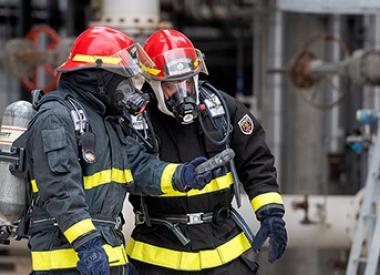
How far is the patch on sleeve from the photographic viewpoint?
15.6ft

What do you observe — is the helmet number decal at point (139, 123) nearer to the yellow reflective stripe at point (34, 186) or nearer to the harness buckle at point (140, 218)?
the harness buckle at point (140, 218)

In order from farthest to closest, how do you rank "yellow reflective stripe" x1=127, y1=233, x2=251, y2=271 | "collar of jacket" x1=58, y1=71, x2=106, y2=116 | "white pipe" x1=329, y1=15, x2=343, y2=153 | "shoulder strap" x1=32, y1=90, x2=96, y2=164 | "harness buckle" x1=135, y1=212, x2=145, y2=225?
"white pipe" x1=329, y1=15, x2=343, y2=153 → "harness buckle" x1=135, y1=212, x2=145, y2=225 → "yellow reflective stripe" x1=127, y1=233, x2=251, y2=271 → "collar of jacket" x1=58, y1=71, x2=106, y2=116 → "shoulder strap" x1=32, y1=90, x2=96, y2=164

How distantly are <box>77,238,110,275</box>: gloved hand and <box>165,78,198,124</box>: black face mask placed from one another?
0.77 m

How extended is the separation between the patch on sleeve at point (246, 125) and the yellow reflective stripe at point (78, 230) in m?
1.04

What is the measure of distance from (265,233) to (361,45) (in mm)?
7926

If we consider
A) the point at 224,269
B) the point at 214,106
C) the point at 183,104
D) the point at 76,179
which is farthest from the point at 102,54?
the point at 224,269

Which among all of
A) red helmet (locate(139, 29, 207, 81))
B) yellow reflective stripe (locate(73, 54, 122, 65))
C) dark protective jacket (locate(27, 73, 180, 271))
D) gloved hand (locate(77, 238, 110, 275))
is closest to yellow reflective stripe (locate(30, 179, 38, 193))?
dark protective jacket (locate(27, 73, 180, 271))

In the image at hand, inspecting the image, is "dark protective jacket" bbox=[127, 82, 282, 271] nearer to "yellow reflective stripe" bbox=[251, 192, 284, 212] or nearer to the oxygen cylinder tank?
"yellow reflective stripe" bbox=[251, 192, 284, 212]

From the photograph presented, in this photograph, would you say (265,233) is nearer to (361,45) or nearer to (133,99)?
(133,99)

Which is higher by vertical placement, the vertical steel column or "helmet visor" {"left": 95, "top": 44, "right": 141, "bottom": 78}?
"helmet visor" {"left": 95, "top": 44, "right": 141, "bottom": 78}

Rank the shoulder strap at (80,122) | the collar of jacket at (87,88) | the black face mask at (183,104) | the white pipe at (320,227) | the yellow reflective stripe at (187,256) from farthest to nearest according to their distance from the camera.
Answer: the white pipe at (320,227) < the yellow reflective stripe at (187,256) < the black face mask at (183,104) < the collar of jacket at (87,88) < the shoulder strap at (80,122)

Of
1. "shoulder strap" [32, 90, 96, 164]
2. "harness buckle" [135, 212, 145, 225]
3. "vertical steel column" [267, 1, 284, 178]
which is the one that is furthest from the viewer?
"vertical steel column" [267, 1, 284, 178]

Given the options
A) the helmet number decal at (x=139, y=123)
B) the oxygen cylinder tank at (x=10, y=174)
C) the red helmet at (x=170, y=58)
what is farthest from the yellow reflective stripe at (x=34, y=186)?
the red helmet at (x=170, y=58)

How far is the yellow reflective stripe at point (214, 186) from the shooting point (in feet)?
15.1
